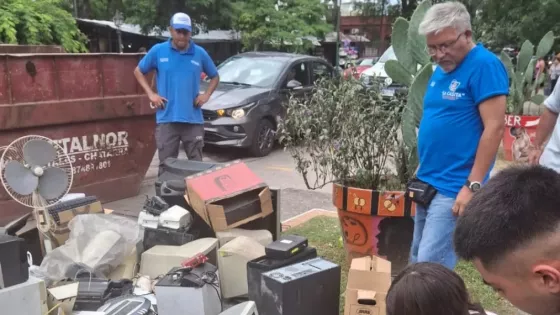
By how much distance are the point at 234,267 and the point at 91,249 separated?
102cm

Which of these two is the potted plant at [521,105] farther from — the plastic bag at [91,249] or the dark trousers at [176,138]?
the plastic bag at [91,249]

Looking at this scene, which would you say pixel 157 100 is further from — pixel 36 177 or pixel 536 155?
pixel 536 155

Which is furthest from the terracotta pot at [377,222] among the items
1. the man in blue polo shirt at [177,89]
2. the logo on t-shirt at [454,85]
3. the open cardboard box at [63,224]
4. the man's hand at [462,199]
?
the open cardboard box at [63,224]

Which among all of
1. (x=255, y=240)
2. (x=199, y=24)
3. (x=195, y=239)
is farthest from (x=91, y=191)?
(x=199, y=24)

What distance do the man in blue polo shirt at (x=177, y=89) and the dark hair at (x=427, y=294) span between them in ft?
11.6

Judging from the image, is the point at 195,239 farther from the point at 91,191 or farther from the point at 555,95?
the point at 555,95

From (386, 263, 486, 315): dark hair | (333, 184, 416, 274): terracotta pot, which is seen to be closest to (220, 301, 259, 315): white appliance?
(386, 263, 486, 315): dark hair

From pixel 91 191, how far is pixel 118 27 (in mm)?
20486

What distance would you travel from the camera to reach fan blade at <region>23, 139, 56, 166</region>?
11.7 ft

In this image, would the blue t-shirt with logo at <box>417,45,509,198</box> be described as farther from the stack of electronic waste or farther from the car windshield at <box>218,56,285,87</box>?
the car windshield at <box>218,56,285,87</box>

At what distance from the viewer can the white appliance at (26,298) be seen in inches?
114

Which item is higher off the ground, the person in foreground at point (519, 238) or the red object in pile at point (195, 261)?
the person in foreground at point (519, 238)

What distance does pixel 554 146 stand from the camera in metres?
3.09

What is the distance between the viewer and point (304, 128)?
466 cm
